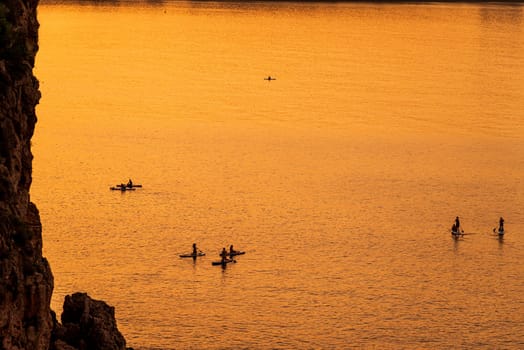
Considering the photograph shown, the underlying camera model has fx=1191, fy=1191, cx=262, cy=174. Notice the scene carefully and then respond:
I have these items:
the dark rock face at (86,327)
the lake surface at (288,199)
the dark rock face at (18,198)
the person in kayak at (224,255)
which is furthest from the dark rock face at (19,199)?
the person in kayak at (224,255)

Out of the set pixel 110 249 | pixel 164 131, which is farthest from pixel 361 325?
pixel 164 131

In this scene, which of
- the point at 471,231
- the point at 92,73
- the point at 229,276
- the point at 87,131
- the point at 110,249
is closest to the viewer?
the point at 229,276

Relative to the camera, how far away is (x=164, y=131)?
10294cm

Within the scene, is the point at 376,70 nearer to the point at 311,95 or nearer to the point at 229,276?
the point at 311,95

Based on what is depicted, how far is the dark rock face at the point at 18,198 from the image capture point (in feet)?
75.5

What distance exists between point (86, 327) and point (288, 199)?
47418 millimetres

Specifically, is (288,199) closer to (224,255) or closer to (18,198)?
(224,255)

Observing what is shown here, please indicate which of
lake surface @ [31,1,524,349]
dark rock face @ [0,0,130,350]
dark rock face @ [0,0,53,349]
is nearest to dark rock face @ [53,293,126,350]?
dark rock face @ [0,0,130,350]

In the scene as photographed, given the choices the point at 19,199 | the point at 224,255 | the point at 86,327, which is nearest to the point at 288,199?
the point at 224,255

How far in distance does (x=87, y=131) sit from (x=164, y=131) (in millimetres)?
6583

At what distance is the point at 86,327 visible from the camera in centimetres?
3158

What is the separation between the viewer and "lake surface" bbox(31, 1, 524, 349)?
53.8m

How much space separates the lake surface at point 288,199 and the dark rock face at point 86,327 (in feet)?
49.2

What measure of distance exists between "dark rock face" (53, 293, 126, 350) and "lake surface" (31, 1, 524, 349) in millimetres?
14998
